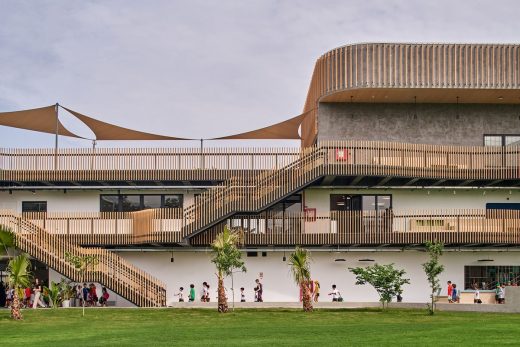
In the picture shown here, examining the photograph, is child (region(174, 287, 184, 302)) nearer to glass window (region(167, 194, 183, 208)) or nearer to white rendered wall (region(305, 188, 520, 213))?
glass window (region(167, 194, 183, 208))

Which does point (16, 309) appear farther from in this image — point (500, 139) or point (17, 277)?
point (500, 139)

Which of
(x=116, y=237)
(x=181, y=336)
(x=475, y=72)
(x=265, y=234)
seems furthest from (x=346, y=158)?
(x=181, y=336)

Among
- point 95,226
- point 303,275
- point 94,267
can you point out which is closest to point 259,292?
point 95,226

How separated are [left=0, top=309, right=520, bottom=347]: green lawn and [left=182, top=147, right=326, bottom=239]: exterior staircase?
20.9 ft

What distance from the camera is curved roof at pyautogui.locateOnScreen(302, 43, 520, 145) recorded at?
47125mm

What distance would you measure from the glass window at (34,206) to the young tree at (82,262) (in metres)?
8.00

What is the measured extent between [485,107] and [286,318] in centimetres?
2289

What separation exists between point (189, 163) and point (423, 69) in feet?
41.2

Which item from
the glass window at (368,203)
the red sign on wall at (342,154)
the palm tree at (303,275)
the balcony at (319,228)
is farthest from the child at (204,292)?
the palm tree at (303,275)

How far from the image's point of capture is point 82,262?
131 ft

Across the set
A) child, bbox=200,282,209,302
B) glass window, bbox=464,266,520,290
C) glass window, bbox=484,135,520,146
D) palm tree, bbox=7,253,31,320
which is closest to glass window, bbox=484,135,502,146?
glass window, bbox=484,135,520,146

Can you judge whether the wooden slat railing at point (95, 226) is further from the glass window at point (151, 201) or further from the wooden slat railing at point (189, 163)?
the glass window at point (151, 201)

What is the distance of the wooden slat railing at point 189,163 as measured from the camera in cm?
4644

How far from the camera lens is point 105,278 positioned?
4188 cm
